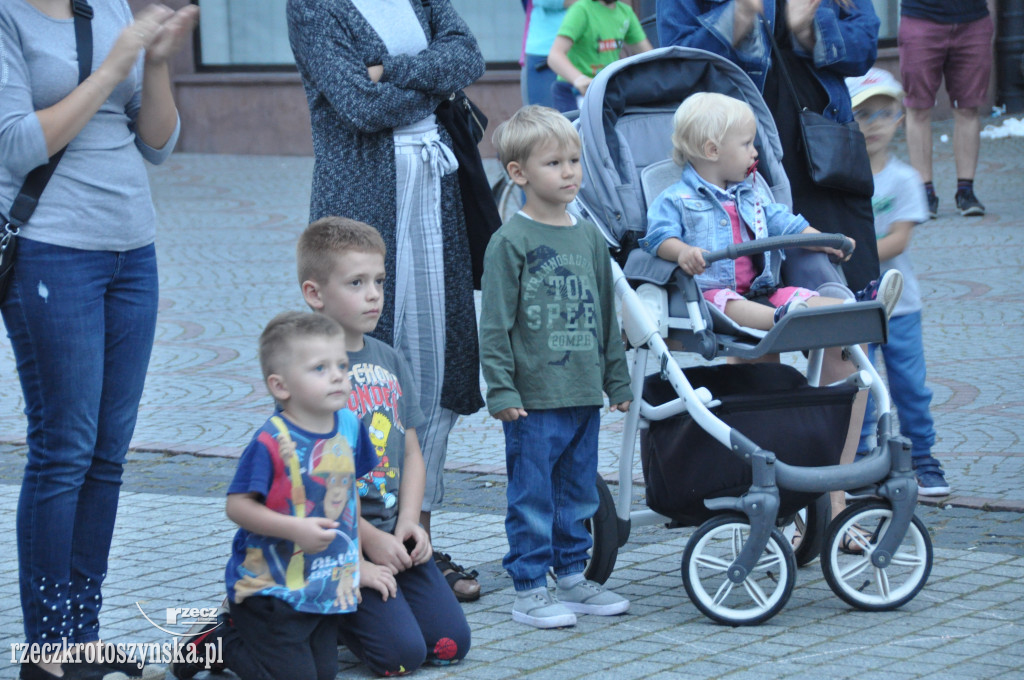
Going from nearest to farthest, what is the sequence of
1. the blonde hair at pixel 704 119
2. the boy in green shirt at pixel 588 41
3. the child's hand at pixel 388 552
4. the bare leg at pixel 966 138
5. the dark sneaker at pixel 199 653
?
the dark sneaker at pixel 199 653, the child's hand at pixel 388 552, the blonde hair at pixel 704 119, the boy in green shirt at pixel 588 41, the bare leg at pixel 966 138

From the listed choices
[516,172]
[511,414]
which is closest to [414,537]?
[511,414]

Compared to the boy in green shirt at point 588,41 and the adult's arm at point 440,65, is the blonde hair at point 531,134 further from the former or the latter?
the boy in green shirt at point 588,41

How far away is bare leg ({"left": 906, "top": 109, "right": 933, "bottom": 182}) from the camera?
11281 millimetres

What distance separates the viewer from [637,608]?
14.4 ft

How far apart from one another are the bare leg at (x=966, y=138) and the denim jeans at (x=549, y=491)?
25.1ft

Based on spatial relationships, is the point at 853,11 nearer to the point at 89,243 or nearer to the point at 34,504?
the point at 89,243

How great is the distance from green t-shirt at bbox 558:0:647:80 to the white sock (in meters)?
6.64

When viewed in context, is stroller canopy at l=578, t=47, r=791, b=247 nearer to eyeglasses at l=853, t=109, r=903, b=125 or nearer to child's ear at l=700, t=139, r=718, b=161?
child's ear at l=700, t=139, r=718, b=161

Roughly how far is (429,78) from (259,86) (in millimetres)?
13899

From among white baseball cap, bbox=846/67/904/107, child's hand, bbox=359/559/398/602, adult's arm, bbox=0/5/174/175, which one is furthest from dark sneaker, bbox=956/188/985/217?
adult's arm, bbox=0/5/174/175

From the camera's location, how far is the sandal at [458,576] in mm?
4500

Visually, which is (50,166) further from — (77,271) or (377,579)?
(377,579)

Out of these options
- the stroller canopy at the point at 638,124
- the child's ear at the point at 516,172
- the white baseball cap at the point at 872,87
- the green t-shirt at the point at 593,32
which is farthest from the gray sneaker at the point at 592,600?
the green t-shirt at the point at 593,32

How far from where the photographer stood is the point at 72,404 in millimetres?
3701
